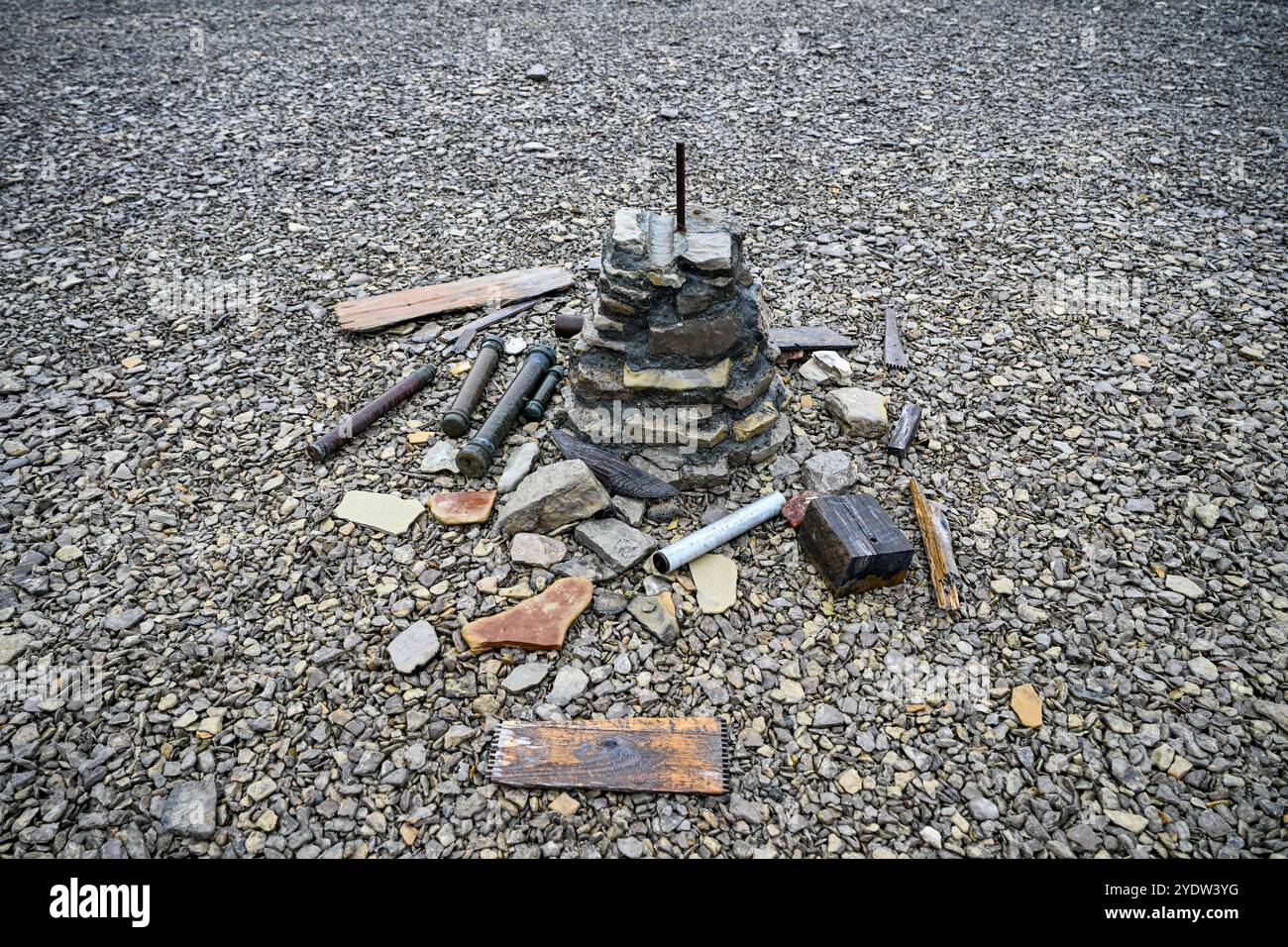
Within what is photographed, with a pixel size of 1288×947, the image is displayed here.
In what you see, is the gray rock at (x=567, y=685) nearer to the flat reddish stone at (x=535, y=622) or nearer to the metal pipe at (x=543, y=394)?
the flat reddish stone at (x=535, y=622)

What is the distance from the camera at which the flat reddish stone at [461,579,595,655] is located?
388 cm

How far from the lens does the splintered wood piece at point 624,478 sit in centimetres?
464

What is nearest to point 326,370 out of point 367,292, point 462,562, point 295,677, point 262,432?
point 262,432

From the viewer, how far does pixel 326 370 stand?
5766 mm

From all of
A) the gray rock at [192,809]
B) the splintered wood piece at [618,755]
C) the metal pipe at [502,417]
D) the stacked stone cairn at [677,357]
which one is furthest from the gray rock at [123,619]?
the stacked stone cairn at [677,357]

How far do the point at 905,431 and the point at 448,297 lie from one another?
13.1 feet

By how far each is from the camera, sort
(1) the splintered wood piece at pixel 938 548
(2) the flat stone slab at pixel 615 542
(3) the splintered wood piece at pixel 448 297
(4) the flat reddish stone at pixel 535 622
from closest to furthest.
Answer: (4) the flat reddish stone at pixel 535 622, (1) the splintered wood piece at pixel 938 548, (2) the flat stone slab at pixel 615 542, (3) the splintered wood piece at pixel 448 297

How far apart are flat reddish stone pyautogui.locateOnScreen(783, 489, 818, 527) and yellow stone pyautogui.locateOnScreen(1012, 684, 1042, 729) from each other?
1449mm

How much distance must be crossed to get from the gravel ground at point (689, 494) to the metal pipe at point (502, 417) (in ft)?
0.68

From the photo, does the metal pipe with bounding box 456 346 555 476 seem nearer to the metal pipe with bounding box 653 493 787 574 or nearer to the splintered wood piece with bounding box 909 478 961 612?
the metal pipe with bounding box 653 493 787 574

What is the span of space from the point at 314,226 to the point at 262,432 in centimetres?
322

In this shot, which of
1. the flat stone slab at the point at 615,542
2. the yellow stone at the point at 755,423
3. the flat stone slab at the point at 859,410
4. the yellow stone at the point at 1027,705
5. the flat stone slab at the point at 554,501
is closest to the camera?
the yellow stone at the point at 1027,705

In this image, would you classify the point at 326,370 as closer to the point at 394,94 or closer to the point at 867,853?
the point at 867,853

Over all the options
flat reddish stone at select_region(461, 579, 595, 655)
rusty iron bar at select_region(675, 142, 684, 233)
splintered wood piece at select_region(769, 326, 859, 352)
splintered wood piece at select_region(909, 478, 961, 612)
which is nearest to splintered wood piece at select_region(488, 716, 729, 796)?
flat reddish stone at select_region(461, 579, 595, 655)
